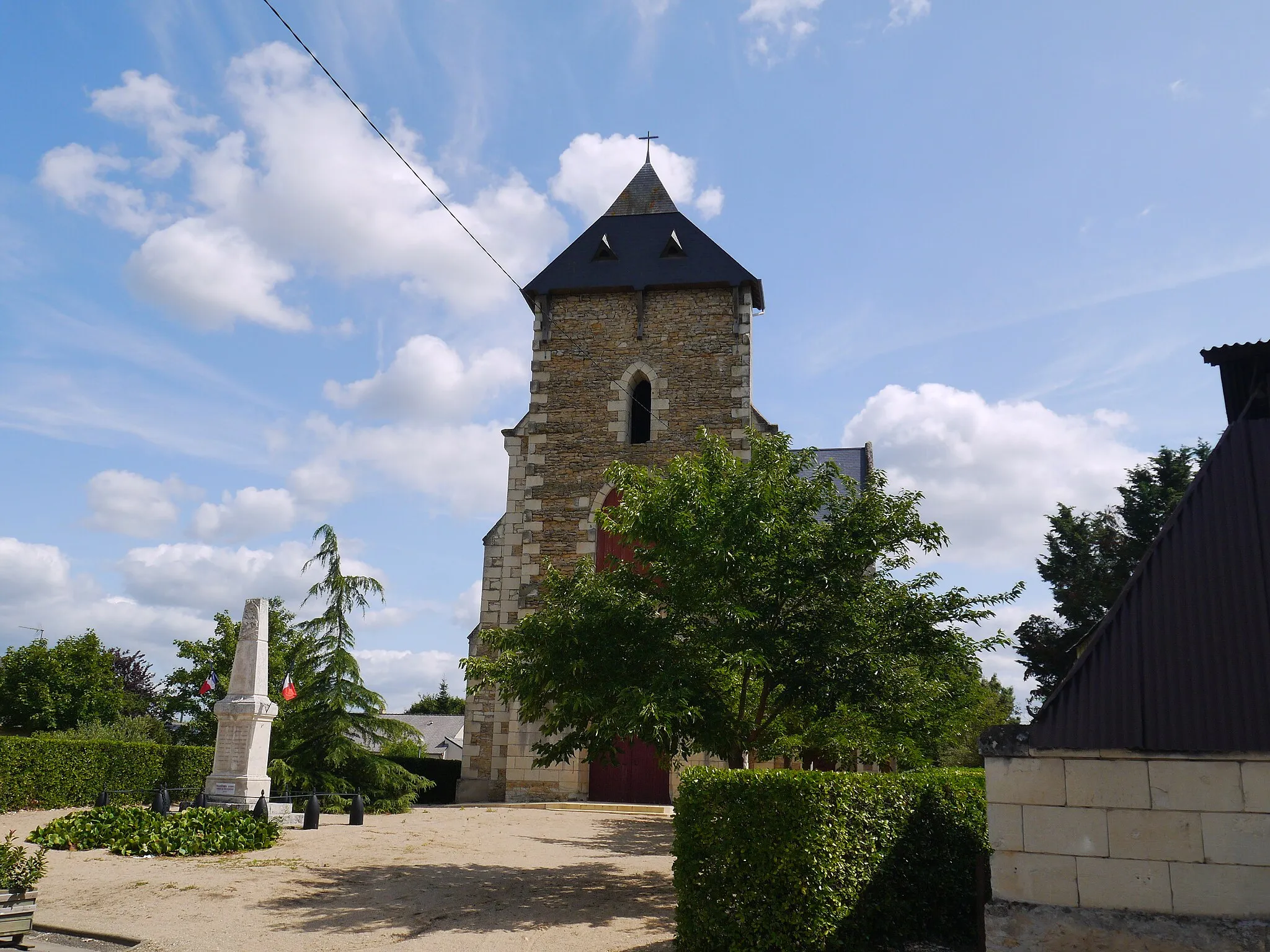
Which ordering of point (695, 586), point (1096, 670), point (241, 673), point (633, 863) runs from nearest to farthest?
1. point (1096, 670)
2. point (695, 586)
3. point (633, 863)
4. point (241, 673)

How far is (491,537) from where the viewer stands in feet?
69.4

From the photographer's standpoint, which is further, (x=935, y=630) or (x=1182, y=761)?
(x=935, y=630)

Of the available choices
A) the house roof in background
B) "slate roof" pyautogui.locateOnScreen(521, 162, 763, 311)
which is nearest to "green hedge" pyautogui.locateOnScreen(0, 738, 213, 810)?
"slate roof" pyautogui.locateOnScreen(521, 162, 763, 311)

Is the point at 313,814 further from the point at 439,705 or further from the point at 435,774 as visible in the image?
the point at 439,705

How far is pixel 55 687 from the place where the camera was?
26.6 meters

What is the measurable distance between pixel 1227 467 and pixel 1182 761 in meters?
1.94

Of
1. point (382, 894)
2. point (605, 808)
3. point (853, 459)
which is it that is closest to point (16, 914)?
point (382, 894)

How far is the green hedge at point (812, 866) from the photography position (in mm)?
6176

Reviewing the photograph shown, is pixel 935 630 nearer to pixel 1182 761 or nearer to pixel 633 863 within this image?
pixel 1182 761

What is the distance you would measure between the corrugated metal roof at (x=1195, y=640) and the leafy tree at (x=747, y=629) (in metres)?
2.76

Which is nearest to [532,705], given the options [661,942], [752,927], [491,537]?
[661,942]

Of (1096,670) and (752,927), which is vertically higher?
(1096,670)

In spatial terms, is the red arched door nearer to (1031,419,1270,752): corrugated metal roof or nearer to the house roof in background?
(1031,419,1270,752): corrugated metal roof

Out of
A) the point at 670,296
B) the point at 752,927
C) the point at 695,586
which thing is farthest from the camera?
the point at 670,296
